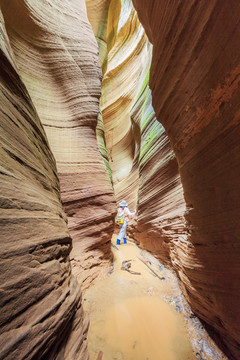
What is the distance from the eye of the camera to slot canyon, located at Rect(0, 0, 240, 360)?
1.14 metres

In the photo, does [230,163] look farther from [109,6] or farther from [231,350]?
[109,6]

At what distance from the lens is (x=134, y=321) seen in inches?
→ 98.3

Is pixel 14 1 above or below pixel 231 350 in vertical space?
above

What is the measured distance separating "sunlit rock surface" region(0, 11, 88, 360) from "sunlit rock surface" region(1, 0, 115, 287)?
213 centimetres

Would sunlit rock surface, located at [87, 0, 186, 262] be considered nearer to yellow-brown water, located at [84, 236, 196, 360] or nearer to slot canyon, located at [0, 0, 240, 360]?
slot canyon, located at [0, 0, 240, 360]

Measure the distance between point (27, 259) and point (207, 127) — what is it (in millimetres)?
2164

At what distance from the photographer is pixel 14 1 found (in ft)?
12.9

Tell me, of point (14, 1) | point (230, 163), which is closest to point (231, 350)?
point (230, 163)

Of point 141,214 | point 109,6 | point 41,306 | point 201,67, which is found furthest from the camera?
point 109,6

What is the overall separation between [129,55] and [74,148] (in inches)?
401

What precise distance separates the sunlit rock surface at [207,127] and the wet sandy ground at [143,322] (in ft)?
0.99

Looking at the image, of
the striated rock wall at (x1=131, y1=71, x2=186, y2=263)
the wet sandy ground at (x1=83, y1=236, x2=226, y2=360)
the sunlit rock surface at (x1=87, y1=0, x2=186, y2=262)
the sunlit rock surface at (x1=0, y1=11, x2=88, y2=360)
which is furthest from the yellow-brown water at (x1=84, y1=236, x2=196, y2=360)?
the sunlit rock surface at (x1=87, y1=0, x2=186, y2=262)

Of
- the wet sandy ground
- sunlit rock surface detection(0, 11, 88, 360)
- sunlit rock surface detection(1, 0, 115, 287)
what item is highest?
sunlit rock surface detection(1, 0, 115, 287)

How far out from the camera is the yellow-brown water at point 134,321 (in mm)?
2031
